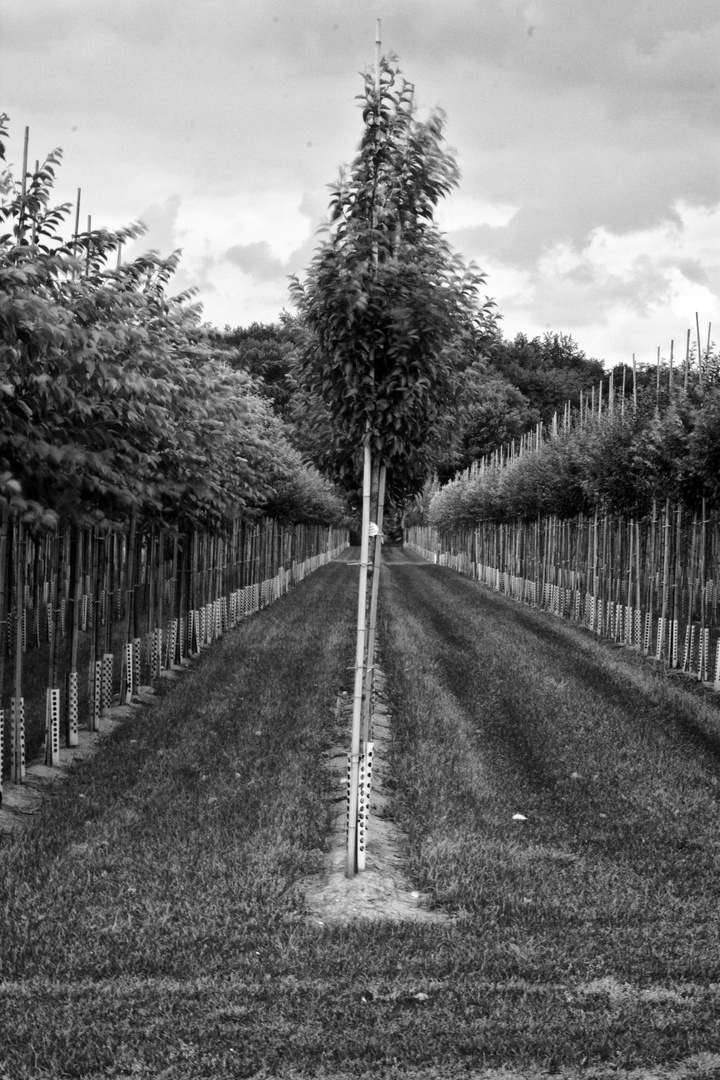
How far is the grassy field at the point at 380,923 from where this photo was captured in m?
6.07

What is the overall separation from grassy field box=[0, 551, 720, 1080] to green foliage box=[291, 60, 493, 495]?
3784mm

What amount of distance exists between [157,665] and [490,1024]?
15.3 metres

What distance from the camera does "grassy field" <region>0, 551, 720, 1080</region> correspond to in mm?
6074

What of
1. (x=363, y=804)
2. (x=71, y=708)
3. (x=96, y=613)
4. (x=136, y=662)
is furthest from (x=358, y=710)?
(x=136, y=662)

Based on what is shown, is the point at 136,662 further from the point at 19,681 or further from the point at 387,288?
the point at 387,288

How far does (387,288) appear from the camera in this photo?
31.8 ft

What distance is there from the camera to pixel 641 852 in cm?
995

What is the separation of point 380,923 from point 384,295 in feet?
16.8

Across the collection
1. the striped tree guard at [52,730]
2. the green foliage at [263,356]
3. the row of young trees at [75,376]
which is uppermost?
the green foliage at [263,356]

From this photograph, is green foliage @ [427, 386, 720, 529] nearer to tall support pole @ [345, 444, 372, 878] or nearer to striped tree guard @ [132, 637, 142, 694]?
striped tree guard @ [132, 637, 142, 694]

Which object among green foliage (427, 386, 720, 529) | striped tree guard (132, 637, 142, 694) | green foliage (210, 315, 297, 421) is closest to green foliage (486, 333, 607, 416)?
green foliage (210, 315, 297, 421)

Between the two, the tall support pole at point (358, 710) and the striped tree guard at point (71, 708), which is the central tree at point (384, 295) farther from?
the striped tree guard at point (71, 708)

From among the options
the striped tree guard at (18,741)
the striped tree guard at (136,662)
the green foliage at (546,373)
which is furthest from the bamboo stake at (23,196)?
the green foliage at (546,373)

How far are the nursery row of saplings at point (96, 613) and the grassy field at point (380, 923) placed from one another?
3.34 feet
